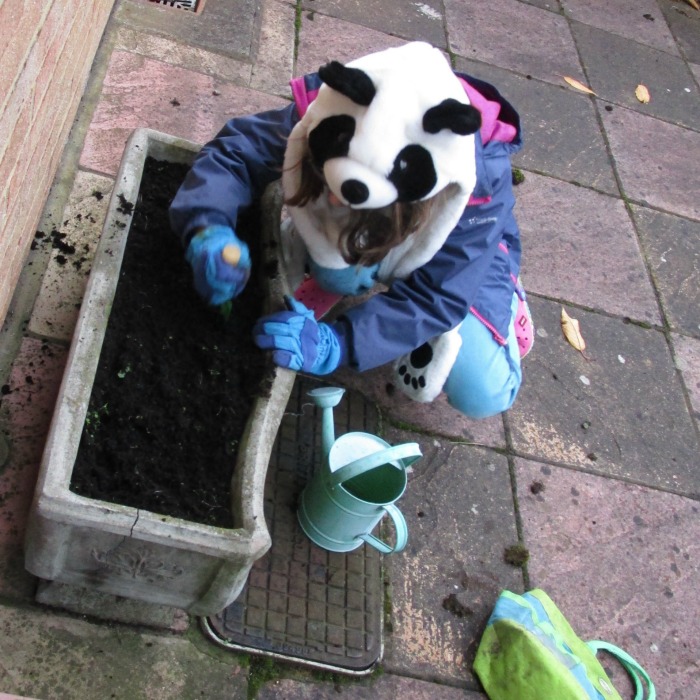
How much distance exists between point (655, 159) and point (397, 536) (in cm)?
294

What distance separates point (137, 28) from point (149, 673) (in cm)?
268

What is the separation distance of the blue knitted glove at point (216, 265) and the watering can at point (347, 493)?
34cm

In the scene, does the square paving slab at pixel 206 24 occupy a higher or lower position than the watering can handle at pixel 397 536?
higher

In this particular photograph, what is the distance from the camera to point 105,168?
2791mm

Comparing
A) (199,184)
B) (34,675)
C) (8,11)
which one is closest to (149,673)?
(34,675)

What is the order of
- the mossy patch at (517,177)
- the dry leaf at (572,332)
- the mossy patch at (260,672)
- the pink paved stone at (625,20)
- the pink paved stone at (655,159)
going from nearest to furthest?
the mossy patch at (260,672)
the dry leaf at (572,332)
the mossy patch at (517,177)
the pink paved stone at (655,159)
the pink paved stone at (625,20)

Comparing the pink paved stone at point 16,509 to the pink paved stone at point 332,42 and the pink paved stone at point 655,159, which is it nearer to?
the pink paved stone at point 332,42

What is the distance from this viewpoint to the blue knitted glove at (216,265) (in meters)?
1.92

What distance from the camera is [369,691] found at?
2.01 meters

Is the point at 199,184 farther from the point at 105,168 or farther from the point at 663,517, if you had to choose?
the point at 663,517

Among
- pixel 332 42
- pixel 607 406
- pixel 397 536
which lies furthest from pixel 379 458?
pixel 332 42

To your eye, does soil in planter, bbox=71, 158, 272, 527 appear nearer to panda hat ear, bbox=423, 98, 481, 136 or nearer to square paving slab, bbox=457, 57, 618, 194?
panda hat ear, bbox=423, 98, 481, 136

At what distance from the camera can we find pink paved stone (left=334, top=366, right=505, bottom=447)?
260 centimetres

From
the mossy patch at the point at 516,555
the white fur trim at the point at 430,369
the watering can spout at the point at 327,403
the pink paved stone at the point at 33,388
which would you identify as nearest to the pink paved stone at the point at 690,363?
the mossy patch at the point at 516,555
